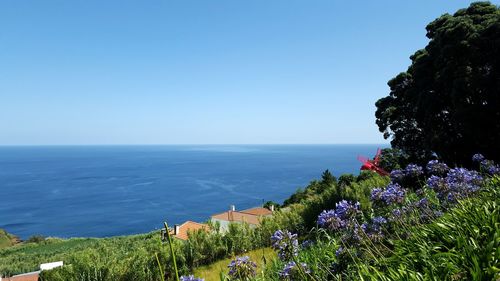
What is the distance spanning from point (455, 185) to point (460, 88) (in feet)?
30.1

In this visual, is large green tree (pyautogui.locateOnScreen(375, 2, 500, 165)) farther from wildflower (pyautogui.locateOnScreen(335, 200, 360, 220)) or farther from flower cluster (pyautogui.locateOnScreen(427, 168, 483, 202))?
wildflower (pyautogui.locateOnScreen(335, 200, 360, 220))

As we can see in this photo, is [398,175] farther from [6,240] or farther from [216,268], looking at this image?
[6,240]

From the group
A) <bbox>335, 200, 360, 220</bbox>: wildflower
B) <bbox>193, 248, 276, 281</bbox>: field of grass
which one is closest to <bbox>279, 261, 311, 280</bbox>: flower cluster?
<bbox>335, 200, 360, 220</bbox>: wildflower

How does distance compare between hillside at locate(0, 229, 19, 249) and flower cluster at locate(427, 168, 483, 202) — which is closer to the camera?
flower cluster at locate(427, 168, 483, 202)

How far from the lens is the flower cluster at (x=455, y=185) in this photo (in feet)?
14.6

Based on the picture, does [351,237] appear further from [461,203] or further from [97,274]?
[97,274]

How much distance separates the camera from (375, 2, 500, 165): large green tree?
12055 millimetres

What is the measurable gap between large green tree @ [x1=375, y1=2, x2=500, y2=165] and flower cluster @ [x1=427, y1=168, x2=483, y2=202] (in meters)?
8.64

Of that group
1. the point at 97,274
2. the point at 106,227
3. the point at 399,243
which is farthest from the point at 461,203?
the point at 106,227

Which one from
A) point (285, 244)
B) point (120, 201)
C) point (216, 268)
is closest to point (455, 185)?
point (285, 244)

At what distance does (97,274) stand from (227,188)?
302 feet

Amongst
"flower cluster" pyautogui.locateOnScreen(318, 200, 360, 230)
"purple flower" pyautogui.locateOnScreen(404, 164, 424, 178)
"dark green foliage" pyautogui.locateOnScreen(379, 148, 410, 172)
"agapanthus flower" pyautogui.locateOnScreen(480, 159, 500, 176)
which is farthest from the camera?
"dark green foliage" pyautogui.locateOnScreen(379, 148, 410, 172)

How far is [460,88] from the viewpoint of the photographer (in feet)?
39.8

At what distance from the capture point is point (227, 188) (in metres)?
101
